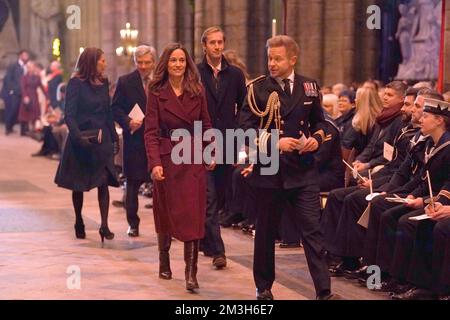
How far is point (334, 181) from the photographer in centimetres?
991

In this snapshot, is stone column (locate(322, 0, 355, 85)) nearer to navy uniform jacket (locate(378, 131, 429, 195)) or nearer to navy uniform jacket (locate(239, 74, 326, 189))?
navy uniform jacket (locate(378, 131, 429, 195))

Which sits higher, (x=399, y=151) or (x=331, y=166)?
(x=399, y=151)

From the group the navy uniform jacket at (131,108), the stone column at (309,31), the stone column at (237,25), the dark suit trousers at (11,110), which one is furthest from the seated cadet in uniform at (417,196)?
the dark suit trousers at (11,110)

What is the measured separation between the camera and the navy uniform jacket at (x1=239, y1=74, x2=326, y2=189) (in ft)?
25.1

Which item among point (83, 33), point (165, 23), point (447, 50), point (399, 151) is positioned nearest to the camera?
point (399, 151)

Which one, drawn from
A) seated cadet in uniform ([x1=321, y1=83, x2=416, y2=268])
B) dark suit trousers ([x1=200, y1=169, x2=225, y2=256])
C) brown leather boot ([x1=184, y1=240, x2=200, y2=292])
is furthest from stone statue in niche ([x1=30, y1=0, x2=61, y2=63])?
brown leather boot ([x1=184, y1=240, x2=200, y2=292])

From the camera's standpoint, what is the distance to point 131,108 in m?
10.9

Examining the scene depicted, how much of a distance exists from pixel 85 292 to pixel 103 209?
2.52 metres

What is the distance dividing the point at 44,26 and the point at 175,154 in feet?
91.2

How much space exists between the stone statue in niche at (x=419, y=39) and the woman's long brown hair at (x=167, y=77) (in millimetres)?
7489

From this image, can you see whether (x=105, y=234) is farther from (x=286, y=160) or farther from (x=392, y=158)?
(x=286, y=160)

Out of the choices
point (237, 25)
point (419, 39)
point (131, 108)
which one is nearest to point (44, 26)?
point (237, 25)

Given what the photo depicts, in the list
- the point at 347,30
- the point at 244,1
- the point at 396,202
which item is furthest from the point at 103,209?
the point at 244,1

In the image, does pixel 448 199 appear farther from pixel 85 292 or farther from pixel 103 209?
pixel 103 209
